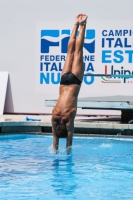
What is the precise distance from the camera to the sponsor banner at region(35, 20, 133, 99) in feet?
43.8

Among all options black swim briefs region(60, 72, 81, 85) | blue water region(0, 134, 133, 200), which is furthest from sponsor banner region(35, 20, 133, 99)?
black swim briefs region(60, 72, 81, 85)

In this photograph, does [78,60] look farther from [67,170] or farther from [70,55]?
[67,170]

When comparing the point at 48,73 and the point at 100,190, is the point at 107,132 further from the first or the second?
the point at 100,190

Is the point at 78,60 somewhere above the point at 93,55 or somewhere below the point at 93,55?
below

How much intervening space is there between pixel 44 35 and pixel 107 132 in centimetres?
384

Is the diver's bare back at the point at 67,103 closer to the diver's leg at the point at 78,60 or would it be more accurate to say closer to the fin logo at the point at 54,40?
the diver's leg at the point at 78,60

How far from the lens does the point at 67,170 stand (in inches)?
299

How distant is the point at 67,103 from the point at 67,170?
1.13m

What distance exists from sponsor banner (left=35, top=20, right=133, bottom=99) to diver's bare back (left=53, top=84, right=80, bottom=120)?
5080mm

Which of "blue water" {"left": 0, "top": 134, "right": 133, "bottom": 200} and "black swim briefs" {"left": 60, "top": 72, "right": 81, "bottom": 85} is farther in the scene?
"black swim briefs" {"left": 60, "top": 72, "right": 81, "bottom": 85}

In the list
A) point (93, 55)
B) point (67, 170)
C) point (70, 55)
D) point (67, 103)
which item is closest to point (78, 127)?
point (70, 55)

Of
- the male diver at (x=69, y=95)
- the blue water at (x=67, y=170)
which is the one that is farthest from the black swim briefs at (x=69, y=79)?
the blue water at (x=67, y=170)

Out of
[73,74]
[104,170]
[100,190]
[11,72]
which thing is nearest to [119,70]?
[11,72]

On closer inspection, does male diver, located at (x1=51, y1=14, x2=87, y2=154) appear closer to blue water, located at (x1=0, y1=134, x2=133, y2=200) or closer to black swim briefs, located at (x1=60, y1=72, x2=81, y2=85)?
black swim briefs, located at (x1=60, y1=72, x2=81, y2=85)
